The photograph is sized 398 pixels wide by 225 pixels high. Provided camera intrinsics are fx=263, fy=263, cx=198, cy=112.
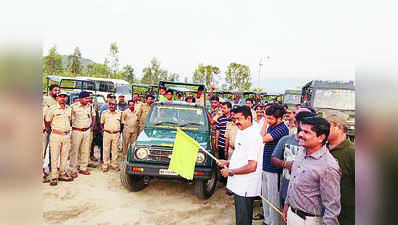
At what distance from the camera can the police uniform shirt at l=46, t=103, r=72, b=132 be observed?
488 cm

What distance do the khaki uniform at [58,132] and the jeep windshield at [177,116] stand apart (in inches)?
63.0

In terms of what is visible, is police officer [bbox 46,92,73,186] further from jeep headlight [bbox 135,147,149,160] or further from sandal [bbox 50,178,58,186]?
jeep headlight [bbox 135,147,149,160]

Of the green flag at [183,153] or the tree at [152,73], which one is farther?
the tree at [152,73]

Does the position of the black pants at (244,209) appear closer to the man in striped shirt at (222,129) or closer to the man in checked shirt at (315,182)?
the man in checked shirt at (315,182)

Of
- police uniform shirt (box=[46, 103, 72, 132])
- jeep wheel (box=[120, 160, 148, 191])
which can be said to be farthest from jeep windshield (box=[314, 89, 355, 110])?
police uniform shirt (box=[46, 103, 72, 132])

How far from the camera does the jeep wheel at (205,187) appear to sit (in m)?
4.45

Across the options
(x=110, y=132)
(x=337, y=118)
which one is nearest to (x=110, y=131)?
A: (x=110, y=132)

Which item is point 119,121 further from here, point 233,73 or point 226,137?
point 233,73

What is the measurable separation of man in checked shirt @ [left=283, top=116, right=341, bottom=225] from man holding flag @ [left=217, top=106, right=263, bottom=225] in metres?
0.59

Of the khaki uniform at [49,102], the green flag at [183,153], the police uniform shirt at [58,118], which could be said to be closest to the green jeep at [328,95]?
the green flag at [183,153]

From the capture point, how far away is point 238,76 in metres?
43.8

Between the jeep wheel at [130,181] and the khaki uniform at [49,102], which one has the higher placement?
the khaki uniform at [49,102]
